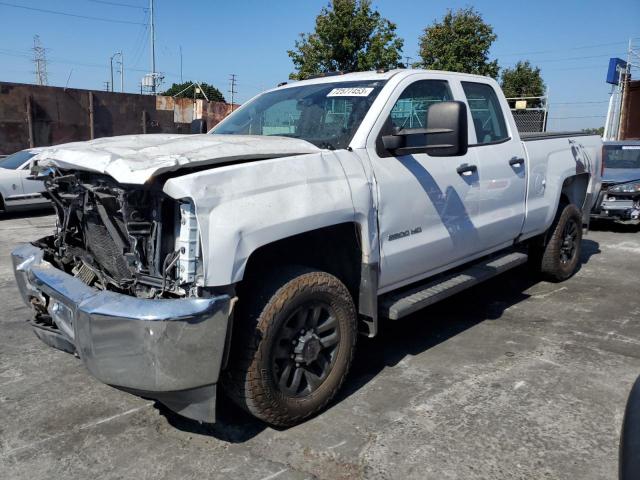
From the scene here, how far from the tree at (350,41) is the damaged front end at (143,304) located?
679 inches

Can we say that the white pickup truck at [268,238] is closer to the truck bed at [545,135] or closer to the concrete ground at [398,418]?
the concrete ground at [398,418]

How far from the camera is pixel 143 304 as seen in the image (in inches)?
102

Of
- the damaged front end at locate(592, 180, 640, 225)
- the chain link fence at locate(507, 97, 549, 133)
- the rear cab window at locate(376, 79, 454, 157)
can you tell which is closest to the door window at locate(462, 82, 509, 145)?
the rear cab window at locate(376, 79, 454, 157)

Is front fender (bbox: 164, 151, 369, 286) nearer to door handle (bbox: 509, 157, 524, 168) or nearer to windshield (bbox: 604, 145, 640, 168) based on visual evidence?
door handle (bbox: 509, 157, 524, 168)

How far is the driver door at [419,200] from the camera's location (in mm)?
3562

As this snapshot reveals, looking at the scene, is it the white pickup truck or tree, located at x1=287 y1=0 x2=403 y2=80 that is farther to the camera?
tree, located at x1=287 y1=0 x2=403 y2=80

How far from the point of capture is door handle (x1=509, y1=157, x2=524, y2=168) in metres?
4.81

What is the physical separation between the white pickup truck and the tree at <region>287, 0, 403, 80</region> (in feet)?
51.0

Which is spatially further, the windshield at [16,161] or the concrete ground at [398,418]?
the windshield at [16,161]

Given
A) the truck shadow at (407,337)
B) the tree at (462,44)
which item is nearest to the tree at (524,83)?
the tree at (462,44)

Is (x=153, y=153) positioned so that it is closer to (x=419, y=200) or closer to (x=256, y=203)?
(x=256, y=203)

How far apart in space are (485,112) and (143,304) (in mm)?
3432

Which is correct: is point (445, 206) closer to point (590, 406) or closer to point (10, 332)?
point (590, 406)

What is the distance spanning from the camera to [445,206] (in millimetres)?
4027
